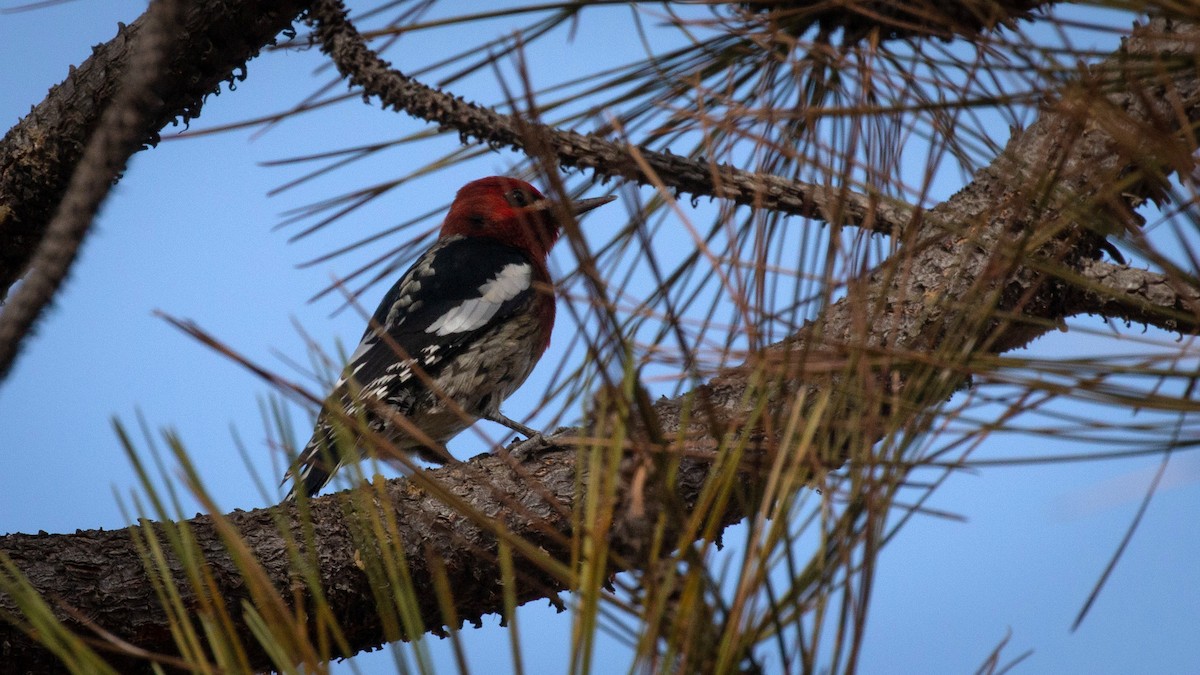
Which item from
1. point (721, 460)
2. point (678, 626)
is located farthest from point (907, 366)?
point (678, 626)

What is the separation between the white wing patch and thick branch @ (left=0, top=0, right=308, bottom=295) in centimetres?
125

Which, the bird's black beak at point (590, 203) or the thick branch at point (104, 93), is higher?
the thick branch at point (104, 93)

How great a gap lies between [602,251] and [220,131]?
84cm

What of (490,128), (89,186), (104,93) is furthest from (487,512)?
(89,186)

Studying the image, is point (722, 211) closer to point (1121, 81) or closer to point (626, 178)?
point (1121, 81)

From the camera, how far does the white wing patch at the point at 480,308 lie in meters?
3.35

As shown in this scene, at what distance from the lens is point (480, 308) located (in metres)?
3.37

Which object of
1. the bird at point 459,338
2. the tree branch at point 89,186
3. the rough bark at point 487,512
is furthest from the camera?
the bird at point 459,338

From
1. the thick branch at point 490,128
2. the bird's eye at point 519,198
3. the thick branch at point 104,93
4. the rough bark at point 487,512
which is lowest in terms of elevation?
the rough bark at point 487,512

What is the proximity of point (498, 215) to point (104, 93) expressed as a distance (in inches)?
76.0

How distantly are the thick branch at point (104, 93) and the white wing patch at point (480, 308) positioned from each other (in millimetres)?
1248

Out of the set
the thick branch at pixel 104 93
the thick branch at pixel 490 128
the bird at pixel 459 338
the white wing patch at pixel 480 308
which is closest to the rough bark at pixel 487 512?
the thick branch at pixel 490 128

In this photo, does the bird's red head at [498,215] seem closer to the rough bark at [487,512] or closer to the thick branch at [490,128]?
the thick branch at [490,128]

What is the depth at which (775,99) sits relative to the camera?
2.18m
